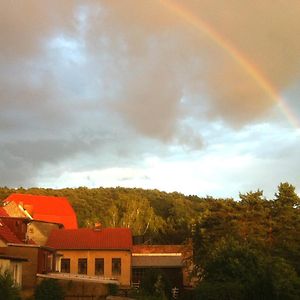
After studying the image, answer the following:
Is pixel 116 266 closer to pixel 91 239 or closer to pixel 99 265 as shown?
pixel 99 265

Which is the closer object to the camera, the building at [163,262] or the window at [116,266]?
the window at [116,266]

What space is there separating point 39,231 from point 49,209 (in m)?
15.8

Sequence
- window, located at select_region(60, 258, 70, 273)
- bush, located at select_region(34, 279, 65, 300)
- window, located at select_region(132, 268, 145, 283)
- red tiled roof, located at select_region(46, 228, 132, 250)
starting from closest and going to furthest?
bush, located at select_region(34, 279, 65, 300) < red tiled roof, located at select_region(46, 228, 132, 250) < window, located at select_region(60, 258, 70, 273) < window, located at select_region(132, 268, 145, 283)

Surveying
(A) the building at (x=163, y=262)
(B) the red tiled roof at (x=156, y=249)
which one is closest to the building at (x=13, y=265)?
(A) the building at (x=163, y=262)

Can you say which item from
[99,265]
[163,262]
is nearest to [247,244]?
[99,265]

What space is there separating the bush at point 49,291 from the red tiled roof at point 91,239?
21585 mm

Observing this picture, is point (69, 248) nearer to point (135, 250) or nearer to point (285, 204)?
point (135, 250)

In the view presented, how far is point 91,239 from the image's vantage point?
64.8 meters

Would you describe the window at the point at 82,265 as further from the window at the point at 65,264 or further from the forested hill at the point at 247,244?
the forested hill at the point at 247,244

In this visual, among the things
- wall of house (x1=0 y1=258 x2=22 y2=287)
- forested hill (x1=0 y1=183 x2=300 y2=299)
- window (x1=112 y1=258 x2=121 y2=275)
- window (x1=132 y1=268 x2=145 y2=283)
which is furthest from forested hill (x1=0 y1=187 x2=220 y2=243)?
wall of house (x1=0 y1=258 x2=22 y2=287)

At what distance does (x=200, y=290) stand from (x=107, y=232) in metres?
37.9

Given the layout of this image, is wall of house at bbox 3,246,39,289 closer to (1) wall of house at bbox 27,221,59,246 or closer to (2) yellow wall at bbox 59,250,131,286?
(2) yellow wall at bbox 59,250,131,286

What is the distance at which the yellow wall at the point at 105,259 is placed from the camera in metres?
62.4

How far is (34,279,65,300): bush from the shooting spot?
4066 centimetres
